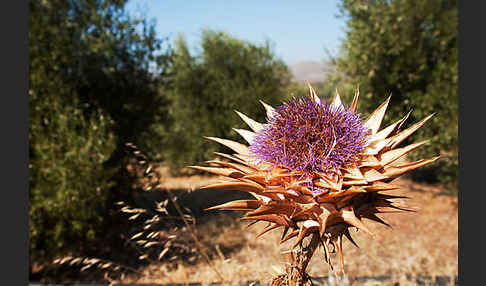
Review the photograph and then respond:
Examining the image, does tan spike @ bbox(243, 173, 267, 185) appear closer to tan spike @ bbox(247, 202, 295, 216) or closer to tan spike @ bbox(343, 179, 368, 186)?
tan spike @ bbox(247, 202, 295, 216)

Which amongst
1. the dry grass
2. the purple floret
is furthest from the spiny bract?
the dry grass

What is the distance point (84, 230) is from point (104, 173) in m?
1.11

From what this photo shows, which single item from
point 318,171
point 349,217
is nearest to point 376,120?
point 318,171

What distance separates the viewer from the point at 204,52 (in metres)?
12.8

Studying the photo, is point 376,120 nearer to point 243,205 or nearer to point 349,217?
point 349,217

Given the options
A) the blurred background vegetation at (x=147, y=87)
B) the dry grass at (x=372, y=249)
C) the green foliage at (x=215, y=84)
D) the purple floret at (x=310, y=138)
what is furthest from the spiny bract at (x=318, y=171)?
the green foliage at (x=215, y=84)

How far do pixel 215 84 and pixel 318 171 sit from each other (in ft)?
36.5

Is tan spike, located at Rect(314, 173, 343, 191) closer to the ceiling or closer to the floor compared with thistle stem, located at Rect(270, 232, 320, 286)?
closer to the ceiling

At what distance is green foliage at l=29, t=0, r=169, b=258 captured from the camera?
18.3 feet

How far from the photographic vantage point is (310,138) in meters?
1.81

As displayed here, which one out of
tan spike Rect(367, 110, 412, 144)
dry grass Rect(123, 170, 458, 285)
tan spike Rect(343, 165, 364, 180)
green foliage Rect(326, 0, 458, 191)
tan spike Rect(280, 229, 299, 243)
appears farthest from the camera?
green foliage Rect(326, 0, 458, 191)

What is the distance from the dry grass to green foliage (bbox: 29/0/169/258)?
5.28ft

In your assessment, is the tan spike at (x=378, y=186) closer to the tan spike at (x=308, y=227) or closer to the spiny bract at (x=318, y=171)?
the spiny bract at (x=318, y=171)

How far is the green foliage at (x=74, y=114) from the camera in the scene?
558 cm
